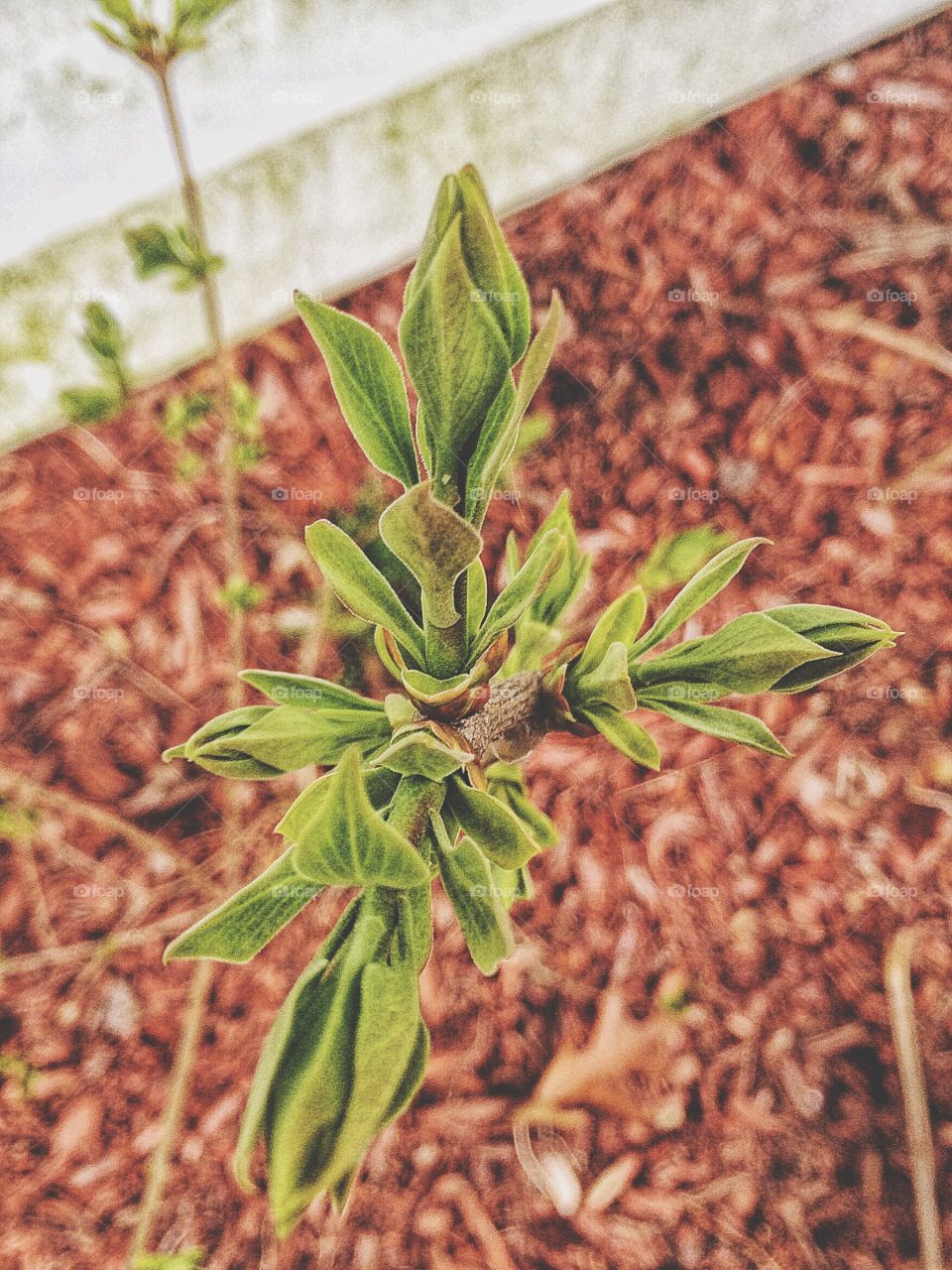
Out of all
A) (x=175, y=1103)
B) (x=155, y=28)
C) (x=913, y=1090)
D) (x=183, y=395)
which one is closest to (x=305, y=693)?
(x=155, y=28)

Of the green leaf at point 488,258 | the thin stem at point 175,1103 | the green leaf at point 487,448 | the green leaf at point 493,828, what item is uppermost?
the green leaf at point 488,258

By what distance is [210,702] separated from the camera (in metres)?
1.31

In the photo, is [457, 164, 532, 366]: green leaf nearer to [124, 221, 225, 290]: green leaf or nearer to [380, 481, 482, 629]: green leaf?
[380, 481, 482, 629]: green leaf

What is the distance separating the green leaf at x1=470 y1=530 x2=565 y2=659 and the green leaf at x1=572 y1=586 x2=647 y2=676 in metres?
0.06

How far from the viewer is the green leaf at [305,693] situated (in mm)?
779

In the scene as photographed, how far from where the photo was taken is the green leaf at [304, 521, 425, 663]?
0.69 metres

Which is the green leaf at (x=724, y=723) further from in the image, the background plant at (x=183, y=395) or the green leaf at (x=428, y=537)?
the background plant at (x=183, y=395)

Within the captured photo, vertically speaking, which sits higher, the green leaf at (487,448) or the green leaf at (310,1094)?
the green leaf at (487,448)

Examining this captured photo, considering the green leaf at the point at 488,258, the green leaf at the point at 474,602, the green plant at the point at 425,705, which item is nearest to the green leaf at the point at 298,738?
the green plant at the point at 425,705

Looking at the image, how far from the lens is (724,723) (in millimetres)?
731

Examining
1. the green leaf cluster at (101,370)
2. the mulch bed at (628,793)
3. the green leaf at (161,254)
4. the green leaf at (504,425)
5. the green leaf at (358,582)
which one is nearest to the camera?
the green leaf at (504,425)

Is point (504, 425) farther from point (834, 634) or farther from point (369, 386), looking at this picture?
point (834, 634)

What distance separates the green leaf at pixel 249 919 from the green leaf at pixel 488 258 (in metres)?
0.38

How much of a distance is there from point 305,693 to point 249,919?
0.73 ft
